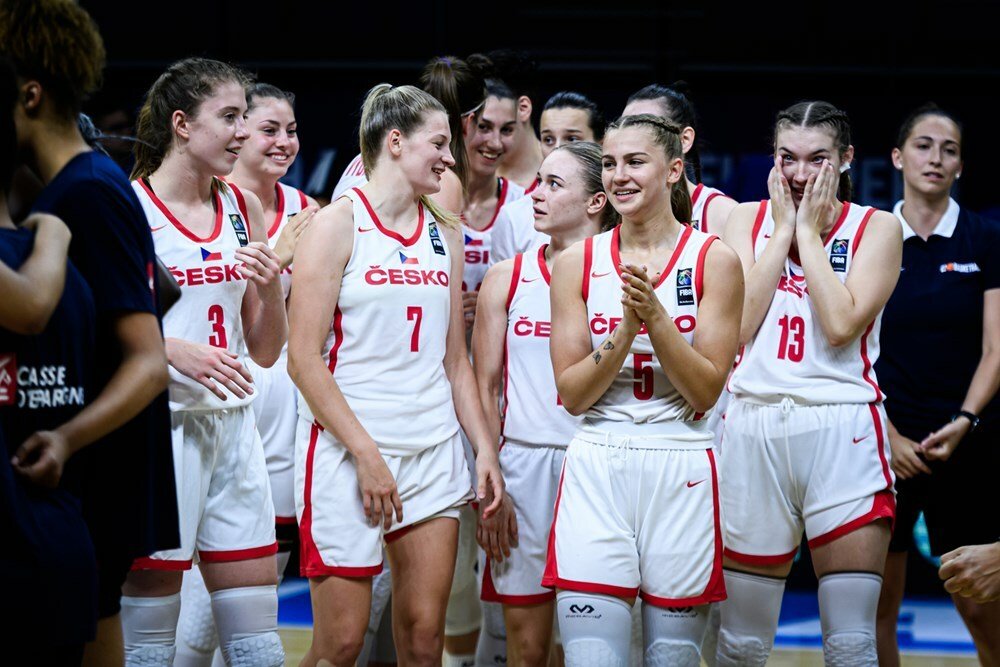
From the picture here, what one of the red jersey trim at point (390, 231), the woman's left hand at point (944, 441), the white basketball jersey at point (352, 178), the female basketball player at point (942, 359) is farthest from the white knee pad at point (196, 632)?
the woman's left hand at point (944, 441)

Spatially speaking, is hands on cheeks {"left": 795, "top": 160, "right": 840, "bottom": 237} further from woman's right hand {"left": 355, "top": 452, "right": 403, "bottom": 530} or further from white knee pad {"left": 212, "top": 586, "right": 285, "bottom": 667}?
white knee pad {"left": 212, "top": 586, "right": 285, "bottom": 667}

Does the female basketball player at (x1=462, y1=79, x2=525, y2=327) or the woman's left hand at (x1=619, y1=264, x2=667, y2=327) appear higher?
the female basketball player at (x1=462, y1=79, x2=525, y2=327)

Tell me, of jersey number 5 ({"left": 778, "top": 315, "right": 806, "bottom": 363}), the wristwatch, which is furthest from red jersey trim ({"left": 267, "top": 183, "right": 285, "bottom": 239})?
the wristwatch

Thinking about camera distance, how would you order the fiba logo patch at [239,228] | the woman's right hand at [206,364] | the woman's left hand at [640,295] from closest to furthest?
the woman's left hand at [640,295] < the woman's right hand at [206,364] < the fiba logo patch at [239,228]

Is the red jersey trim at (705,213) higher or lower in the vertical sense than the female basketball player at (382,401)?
higher

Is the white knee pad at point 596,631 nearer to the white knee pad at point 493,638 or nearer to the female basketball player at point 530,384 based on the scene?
the female basketball player at point 530,384

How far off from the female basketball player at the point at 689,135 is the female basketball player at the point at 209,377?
1681 mm

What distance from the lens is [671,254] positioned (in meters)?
3.87

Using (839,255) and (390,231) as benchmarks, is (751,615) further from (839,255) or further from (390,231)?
(390,231)

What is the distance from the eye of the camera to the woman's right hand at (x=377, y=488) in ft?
12.7

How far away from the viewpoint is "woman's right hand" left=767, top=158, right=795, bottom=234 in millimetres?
4309

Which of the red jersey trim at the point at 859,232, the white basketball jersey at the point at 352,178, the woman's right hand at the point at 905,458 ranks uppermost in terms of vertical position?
the white basketball jersey at the point at 352,178

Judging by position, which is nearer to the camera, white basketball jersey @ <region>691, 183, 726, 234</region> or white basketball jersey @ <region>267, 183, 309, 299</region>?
white basketball jersey @ <region>691, 183, 726, 234</region>

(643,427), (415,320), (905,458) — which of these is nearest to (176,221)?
(415,320)
